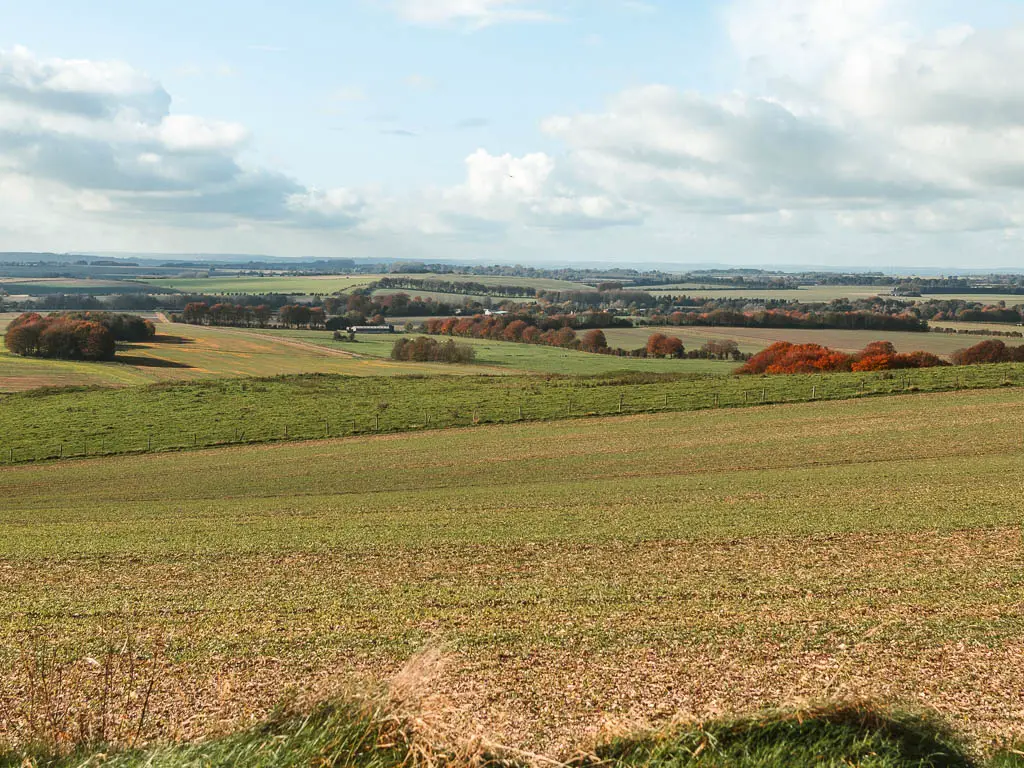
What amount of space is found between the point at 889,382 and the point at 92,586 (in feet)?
159

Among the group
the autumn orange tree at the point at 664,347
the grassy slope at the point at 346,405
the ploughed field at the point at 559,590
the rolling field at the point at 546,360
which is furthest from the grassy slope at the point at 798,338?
the ploughed field at the point at 559,590

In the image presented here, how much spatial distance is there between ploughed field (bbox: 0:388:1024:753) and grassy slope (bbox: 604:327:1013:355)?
7145cm

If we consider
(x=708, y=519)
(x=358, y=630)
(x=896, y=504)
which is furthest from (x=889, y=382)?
(x=358, y=630)

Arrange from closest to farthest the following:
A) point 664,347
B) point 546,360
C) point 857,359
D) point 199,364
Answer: point 857,359 < point 199,364 < point 546,360 < point 664,347

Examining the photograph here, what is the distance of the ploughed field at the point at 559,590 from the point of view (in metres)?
9.49

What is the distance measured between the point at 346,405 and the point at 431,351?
4487 cm

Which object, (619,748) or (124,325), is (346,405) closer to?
(619,748)

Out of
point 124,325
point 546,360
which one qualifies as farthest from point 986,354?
point 124,325

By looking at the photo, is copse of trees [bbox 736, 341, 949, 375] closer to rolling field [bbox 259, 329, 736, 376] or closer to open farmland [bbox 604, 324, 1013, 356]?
rolling field [bbox 259, 329, 736, 376]

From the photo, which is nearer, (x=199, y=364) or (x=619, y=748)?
(x=619, y=748)

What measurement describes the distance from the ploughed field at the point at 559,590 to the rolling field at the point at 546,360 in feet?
158

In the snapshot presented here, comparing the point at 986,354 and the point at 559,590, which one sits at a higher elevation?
the point at 559,590

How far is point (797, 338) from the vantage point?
111 meters

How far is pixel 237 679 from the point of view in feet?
33.3
